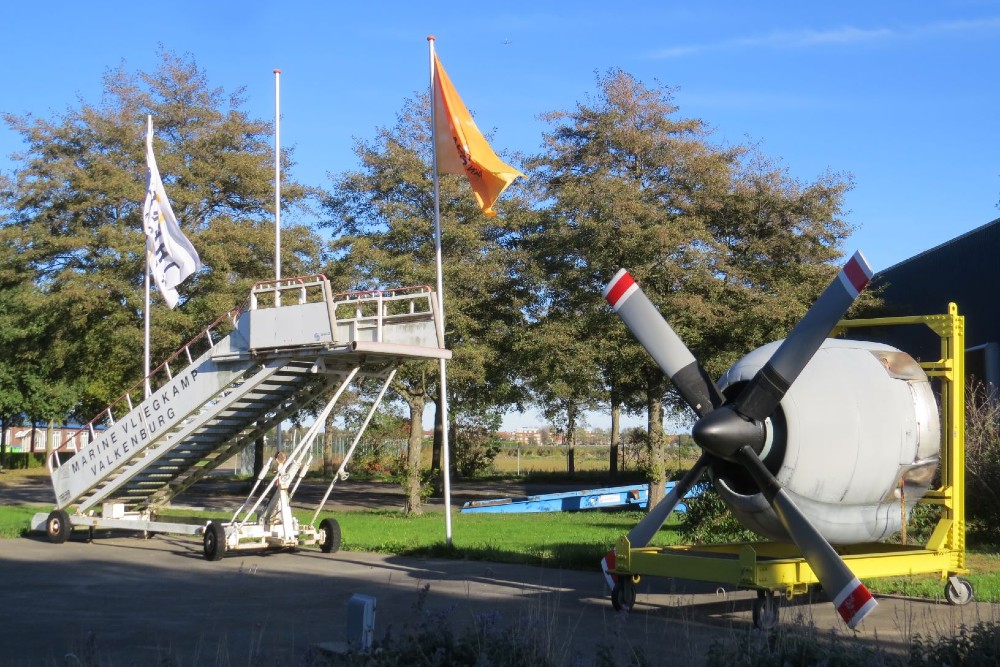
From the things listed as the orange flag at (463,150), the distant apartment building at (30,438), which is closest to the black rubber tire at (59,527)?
the orange flag at (463,150)

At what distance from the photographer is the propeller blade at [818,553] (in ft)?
32.1

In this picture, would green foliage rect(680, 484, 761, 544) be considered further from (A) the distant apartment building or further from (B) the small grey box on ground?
(A) the distant apartment building

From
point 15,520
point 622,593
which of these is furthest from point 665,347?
Result: point 15,520

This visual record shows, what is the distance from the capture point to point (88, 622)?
37.5 ft

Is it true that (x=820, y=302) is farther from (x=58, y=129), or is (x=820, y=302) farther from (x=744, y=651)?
(x=58, y=129)

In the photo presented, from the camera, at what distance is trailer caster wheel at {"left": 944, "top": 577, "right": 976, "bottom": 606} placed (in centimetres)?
1245

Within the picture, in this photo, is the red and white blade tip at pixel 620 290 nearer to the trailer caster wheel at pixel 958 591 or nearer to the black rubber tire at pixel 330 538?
the trailer caster wheel at pixel 958 591

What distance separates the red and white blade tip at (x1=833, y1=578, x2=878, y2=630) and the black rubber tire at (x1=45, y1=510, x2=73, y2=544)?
53.7ft

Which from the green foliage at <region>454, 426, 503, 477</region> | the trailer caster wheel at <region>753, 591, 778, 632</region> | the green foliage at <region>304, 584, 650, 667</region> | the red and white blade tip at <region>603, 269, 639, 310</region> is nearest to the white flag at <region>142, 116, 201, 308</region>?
the red and white blade tip at <region>603, 269, 639, 310</region>

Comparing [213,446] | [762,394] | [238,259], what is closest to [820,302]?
[762,394]

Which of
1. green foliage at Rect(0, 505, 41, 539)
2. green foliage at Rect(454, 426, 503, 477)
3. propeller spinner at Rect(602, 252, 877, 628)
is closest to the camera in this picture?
propeller spinner at Rect(602, 252, 877, 628)

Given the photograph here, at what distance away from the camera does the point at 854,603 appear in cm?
980

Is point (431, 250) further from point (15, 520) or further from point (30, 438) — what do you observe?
point (30, 438)

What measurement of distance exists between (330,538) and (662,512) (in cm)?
895
